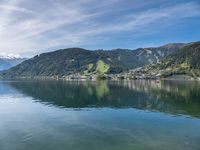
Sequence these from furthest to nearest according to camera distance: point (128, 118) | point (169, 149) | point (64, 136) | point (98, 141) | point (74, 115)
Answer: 1. point (74, 115)
2. point (128, 118)
3. point (64, 136)
4. point (98, 141)
5. point (169, 149)

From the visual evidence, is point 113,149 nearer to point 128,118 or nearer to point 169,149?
point 169,149

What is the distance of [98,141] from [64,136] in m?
8.45

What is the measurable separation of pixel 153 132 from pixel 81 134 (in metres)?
15.9

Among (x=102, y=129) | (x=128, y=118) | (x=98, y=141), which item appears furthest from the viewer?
(x=128, y=118)

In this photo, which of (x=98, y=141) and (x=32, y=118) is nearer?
(x=98, y=141)

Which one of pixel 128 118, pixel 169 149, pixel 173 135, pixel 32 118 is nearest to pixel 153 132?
pixel 173 135

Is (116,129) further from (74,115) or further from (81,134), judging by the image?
(74,115)

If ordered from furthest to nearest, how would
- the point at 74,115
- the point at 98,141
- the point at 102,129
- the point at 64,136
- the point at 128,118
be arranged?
1. the point at 74,115
2. the point at 128,118
3. the point at 102,129
4. the point at 64,136
5. the point at 98,141

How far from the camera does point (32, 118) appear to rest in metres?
78.5

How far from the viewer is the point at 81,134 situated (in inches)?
2254

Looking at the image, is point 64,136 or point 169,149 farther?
point 64,136

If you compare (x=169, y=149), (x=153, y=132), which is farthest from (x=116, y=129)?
(x=169, y=149)

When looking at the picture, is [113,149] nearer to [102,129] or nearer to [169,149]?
[169,149]

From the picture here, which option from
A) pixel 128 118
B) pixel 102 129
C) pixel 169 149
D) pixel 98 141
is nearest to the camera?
pixel 169 149
